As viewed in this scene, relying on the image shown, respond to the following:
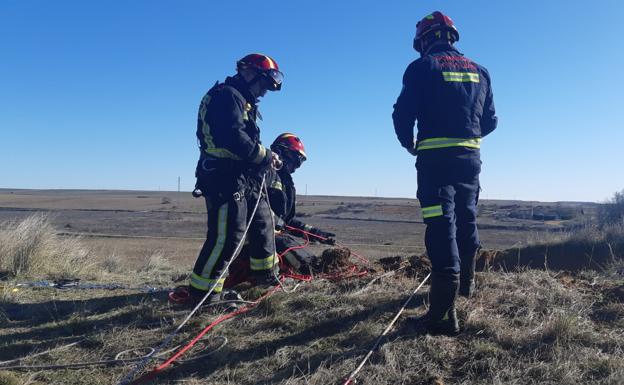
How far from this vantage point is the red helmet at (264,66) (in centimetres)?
524

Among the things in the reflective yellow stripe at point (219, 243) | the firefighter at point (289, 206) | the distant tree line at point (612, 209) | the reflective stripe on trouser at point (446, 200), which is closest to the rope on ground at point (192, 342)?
the reflective yellow stripe at point (219, 243)

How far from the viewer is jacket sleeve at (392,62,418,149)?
415 cm

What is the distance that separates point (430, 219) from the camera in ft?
12.9

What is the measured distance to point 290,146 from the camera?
7387mm

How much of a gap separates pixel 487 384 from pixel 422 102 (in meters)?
2.10

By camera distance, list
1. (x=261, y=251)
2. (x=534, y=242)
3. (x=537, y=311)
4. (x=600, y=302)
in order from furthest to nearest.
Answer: (x=534, y=242) → (x=261, y=251) → (x=600, y=302) → (x=537, y=311)

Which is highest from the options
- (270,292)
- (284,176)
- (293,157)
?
(293,157)

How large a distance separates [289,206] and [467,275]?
296 cm

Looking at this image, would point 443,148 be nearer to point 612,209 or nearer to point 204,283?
point 204,283

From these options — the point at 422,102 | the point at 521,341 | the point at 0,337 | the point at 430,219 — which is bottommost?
the point at 0,337

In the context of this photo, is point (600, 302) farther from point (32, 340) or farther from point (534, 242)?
point (534, 242)

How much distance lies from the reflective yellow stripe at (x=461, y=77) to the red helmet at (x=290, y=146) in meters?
3.49

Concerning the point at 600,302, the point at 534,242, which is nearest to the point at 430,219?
the point at 600,302

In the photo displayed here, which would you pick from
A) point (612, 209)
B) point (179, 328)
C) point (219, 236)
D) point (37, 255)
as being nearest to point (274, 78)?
point (219, 236)
